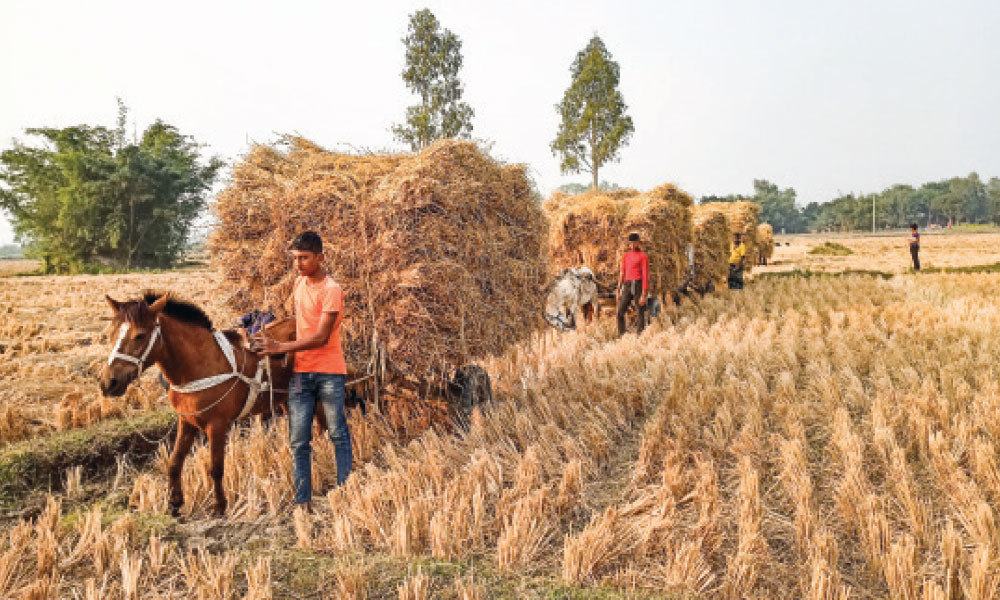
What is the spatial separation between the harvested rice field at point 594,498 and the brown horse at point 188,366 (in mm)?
477

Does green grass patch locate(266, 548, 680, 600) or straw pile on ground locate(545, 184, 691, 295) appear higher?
straw pile on ground locate(545, 184, 691, 295)

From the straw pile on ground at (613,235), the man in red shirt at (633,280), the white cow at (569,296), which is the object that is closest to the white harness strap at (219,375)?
the white cow at (569,296)

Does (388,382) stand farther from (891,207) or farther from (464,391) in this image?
(891,207)

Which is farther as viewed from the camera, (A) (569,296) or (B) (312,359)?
(A) (569,296)

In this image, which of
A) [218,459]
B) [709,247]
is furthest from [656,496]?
[709,247]

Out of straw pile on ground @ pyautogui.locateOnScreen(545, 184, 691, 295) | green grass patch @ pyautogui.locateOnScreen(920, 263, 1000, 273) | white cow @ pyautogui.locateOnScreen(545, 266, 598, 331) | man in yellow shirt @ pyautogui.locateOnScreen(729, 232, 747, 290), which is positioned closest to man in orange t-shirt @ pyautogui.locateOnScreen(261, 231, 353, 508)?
white cow @ pyautogui.locateOnScreen(545, 266, 598, 331)

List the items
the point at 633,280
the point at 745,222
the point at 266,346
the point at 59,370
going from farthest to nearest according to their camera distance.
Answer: the point at 745,222 → the point at 633,280 → the point at 59,370 → the point at 266,346

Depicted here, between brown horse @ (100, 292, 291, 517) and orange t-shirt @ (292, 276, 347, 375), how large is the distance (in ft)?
1.62

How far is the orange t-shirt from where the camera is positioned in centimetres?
393

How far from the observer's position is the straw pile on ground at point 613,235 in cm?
1106

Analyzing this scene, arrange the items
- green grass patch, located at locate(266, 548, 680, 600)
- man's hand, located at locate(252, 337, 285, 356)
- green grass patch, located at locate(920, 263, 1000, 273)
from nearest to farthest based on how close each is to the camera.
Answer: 1. green grass patch, located at locate(266, 548, 680, 600)
2. man's hand, located at locate(252, 337, 285, 356)
3. green grass patch, located at locate(920, 263, 1000, 273)

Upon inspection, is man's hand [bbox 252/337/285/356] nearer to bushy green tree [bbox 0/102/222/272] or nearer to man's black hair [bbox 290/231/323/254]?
man's black hair [bbox 290/231/323/254]

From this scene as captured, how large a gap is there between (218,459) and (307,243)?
1672 millimetres

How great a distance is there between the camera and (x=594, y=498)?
12.8 ft
